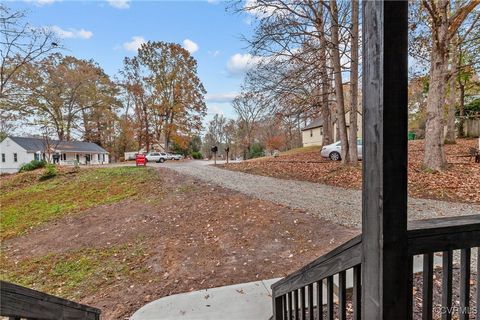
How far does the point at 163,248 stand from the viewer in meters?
4.80

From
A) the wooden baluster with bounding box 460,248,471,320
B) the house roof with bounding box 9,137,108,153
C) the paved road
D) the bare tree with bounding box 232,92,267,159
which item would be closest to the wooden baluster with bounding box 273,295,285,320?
the wooden baluster with bounding box 460,248,471,320

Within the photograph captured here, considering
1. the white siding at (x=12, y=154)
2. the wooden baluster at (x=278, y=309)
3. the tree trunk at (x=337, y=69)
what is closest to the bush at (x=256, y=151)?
the tree trunk at (x=337, y=69)

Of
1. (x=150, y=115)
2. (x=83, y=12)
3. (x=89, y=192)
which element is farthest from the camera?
(x=150, y=115)

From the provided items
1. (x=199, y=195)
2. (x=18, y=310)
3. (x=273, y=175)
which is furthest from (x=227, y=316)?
(x=273, y=175)

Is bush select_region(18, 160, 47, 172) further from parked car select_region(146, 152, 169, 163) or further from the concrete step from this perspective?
the concrete step

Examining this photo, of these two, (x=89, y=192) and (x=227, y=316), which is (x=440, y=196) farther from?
(x=89, y=192)

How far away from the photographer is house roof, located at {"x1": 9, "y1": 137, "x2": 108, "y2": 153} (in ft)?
94.9

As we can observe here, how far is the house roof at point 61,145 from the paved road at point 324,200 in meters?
26.3

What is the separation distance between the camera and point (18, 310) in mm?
1063

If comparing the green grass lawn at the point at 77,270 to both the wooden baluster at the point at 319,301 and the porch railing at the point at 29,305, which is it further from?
the wooden baluster at the point at 319,301

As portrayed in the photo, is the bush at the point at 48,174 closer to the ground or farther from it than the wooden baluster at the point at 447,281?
closer to the ground

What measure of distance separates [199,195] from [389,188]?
23.3 ft

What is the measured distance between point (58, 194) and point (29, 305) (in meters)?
11.2

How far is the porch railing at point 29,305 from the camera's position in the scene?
100cm
